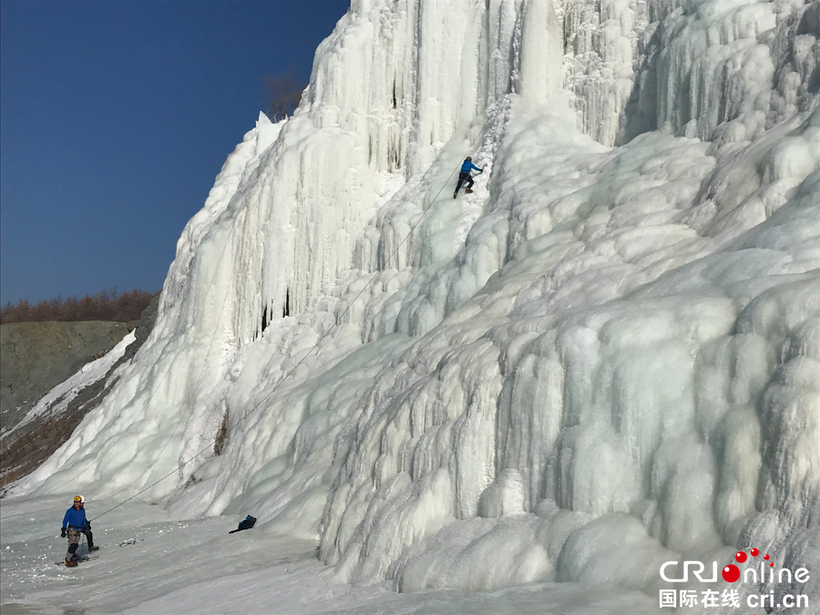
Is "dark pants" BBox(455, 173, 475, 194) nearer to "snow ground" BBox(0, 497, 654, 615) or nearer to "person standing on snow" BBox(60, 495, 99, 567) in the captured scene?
"snow ground" BBox(0, 497, 654, 615)

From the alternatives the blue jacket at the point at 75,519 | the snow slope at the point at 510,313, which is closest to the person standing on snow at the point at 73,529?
the blue jacket at the point at 75,519

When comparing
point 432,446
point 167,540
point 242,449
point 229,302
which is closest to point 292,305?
point 229,302

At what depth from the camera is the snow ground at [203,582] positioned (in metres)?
5.85

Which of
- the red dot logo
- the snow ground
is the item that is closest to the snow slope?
the red dot logo

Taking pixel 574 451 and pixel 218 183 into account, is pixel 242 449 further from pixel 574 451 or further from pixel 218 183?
pixel 218 183

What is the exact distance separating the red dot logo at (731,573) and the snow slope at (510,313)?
11 cm

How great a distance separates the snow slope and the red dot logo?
0.11 m

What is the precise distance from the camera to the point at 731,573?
16.5ft

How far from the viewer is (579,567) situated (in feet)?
19.4

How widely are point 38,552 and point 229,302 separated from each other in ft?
24.7

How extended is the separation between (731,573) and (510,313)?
5.53 meters

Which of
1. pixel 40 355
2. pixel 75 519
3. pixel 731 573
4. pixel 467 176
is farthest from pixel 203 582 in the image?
pixel 40 355

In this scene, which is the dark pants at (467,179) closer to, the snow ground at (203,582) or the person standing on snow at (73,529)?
the snow ground at (203,582)

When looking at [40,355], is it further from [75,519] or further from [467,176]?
[467,176]
